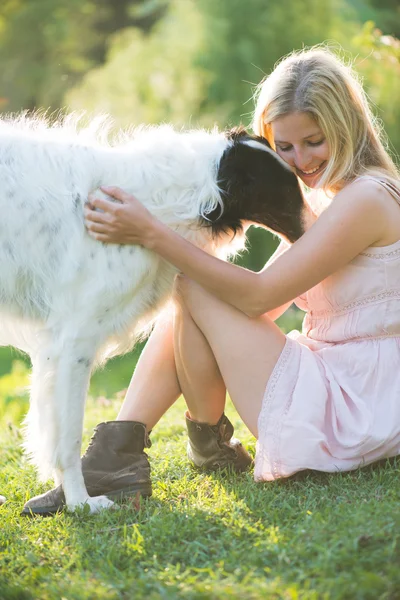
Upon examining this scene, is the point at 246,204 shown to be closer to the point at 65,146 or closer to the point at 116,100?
the point at 65,146

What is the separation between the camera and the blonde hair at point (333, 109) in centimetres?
292

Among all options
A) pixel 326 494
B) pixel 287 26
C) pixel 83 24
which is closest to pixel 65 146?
pixel 326 494

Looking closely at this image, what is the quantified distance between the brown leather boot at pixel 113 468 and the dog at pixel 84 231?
0.10 m

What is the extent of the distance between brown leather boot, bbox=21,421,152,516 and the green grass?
0.08m

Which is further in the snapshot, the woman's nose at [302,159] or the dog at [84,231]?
the woman's nose at [302,159]

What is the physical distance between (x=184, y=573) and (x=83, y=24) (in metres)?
13.7

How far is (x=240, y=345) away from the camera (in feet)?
9.27

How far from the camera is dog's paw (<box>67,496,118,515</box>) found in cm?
278

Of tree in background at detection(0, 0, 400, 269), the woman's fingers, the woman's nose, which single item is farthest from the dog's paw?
tree in background at detection(0, 0, 400, 269)

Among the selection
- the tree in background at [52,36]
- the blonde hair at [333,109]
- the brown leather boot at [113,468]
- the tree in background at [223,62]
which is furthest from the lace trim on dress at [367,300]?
the tree in background at [52,36]

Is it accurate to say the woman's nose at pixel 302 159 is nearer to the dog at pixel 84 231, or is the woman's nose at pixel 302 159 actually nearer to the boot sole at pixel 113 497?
the dog at pixel 84 231

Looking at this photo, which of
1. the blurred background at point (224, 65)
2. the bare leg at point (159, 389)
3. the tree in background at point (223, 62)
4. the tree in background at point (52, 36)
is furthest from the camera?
the tree in background at point (52, 36)

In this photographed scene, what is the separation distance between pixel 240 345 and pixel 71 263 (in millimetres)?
690

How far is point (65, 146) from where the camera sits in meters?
2.88
